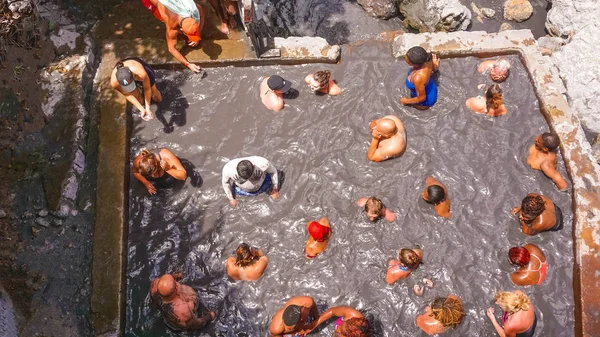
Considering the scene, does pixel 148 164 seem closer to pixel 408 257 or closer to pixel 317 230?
pixel 317 230

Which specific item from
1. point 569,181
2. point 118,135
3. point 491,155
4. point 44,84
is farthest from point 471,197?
point 44,84

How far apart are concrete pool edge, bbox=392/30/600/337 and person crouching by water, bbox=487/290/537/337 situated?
0.85m

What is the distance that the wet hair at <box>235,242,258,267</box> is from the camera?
6.22 metres

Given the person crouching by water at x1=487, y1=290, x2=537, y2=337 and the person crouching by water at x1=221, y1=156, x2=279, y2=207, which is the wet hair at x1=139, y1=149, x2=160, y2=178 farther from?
the person crouching by water at x1=487, y1=290, x2=537, y2=337

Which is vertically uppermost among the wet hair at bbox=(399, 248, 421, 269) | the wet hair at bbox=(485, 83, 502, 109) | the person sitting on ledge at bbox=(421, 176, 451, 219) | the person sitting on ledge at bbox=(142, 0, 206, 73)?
the person sitting on ledge at bbox=(142, 0, 206, 73)

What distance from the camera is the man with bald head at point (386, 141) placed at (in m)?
6.97

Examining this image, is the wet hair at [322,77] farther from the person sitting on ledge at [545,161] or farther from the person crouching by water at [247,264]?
the person sitting on ledge at [545,161]

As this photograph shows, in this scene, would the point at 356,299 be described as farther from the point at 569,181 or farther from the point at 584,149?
the point at 584,149

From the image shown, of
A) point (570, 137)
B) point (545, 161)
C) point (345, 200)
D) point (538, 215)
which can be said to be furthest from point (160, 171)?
point (570, 137)

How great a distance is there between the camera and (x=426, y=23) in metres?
9.91

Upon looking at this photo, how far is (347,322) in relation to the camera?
18.3ft

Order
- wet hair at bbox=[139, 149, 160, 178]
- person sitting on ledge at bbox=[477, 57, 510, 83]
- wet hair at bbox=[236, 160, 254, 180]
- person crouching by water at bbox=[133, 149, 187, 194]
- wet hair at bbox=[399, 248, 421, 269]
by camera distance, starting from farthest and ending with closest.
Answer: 1. person sitting on ledge at bbox=[477, 57, 510, 83]
2. person crouching by water at bbox=[133, 149, 187, 194]
3. wet hair at bbox=[139, 149, 160, 178]
4. wet hair at bbox=[399, 248, 421, 269]
5. wet hair at bbox=[236, 160, 254, 180]

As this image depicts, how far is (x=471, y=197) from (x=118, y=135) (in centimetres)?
571

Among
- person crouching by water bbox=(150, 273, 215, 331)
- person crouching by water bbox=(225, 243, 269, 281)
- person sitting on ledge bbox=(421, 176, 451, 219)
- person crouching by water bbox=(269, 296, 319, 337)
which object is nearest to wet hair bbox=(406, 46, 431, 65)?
person sitting on ledge bbox=(421, 176, 451, 219)
